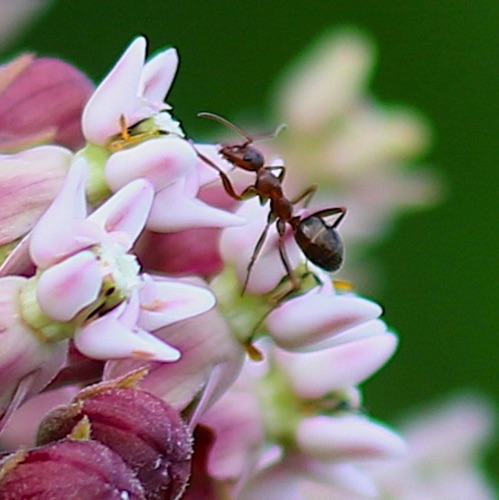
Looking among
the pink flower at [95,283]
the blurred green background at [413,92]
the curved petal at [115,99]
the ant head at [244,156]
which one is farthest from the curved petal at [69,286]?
the blurred green background at [413,92]

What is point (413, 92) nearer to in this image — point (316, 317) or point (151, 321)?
point (316, 317)

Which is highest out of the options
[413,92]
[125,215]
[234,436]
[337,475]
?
[125,215]

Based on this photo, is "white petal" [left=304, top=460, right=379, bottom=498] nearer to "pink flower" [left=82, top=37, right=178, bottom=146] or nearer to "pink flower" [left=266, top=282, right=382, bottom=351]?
"pink flower" [left=266, top=282, right=382, bottom=351]

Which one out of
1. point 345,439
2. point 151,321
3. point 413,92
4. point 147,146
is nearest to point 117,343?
point 151,321

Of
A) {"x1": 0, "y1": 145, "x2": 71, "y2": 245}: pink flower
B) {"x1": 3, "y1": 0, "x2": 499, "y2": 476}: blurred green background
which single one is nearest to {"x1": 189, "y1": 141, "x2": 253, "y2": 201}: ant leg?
{"x1": 0, "y1": 145, "x2": 71, "y2": 245}: pink flower

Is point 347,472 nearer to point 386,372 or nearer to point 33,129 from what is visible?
point 33,129

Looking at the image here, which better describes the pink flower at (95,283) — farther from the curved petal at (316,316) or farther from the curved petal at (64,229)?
the curved petal at (316,316)
